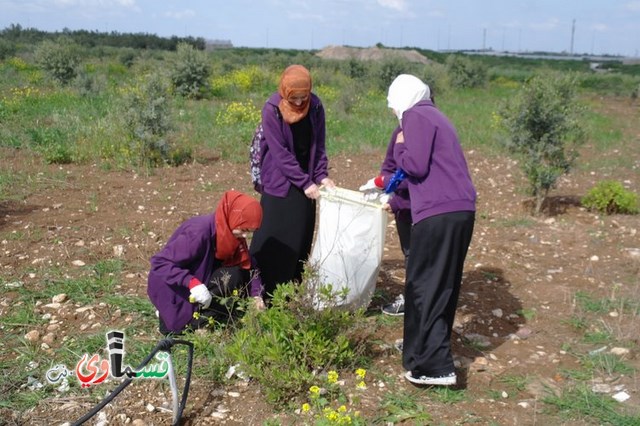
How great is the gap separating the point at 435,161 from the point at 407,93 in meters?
0.35

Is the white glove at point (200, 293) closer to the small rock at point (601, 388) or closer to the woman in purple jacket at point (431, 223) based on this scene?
the woman in purple jacket at point (431, 223)

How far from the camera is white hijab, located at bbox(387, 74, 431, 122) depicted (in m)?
2.76

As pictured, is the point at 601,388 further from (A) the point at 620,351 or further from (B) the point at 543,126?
(B) the point at 543,126

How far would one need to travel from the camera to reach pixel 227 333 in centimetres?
318

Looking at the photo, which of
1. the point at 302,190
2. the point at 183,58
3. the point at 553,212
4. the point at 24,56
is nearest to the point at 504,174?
the point at 553,212

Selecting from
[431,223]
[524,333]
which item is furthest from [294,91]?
[524,333]

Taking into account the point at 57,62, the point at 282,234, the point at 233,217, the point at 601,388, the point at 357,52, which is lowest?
the point at 601,388

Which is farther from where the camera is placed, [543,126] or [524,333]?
[543,126]

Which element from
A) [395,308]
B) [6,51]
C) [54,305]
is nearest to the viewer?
[54,305]

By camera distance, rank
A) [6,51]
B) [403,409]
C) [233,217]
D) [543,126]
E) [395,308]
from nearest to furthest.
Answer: [403,409] < [233,217] < [395,308] < [543,126] < [6,51]

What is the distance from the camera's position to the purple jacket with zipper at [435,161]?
2.71 m

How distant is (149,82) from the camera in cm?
746

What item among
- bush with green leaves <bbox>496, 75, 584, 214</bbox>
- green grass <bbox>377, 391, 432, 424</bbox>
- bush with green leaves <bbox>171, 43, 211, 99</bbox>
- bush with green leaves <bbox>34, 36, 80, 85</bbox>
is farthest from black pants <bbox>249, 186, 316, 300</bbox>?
bush with green leaves <bbox>34, 36, 80, 85</bbox>

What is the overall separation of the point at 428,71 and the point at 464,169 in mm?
17459
